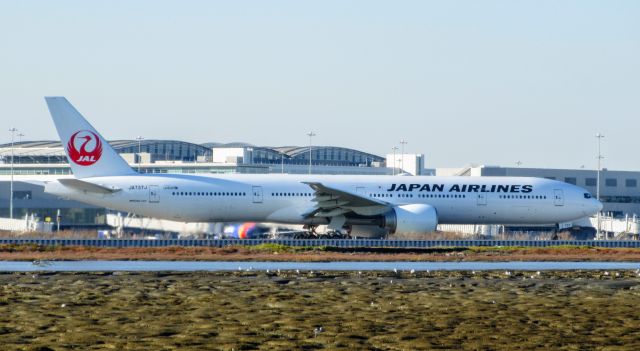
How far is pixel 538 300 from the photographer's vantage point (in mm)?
28562

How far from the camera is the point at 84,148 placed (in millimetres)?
58438

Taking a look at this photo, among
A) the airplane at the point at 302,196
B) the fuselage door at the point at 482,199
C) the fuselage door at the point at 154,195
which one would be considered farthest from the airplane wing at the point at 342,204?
the fuselage door at the point at 154,195

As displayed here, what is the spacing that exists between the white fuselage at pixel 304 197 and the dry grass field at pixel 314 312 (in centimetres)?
2350

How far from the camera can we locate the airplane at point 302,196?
58.2 meters

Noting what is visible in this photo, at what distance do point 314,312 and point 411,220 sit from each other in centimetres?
3466

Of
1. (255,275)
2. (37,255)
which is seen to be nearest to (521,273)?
(255,275)

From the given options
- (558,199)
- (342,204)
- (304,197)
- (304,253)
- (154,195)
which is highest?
(558,199)

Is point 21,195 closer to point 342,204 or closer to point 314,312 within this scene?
point 342,204

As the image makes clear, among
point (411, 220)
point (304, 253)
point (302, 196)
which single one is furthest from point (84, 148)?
point (411, 220)

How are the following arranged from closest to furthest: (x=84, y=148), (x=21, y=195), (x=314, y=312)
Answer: (x=314, y=312)
(x=84, y=148)
(x=21, y=195)

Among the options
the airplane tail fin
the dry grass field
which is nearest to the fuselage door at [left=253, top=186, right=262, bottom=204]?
the airplane tail fin

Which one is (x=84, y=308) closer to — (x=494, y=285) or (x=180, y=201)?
(x=494, y=285)

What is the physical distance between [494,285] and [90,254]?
1994 centimetres

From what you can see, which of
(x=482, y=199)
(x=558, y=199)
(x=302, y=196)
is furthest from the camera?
(x=558, y=199)
